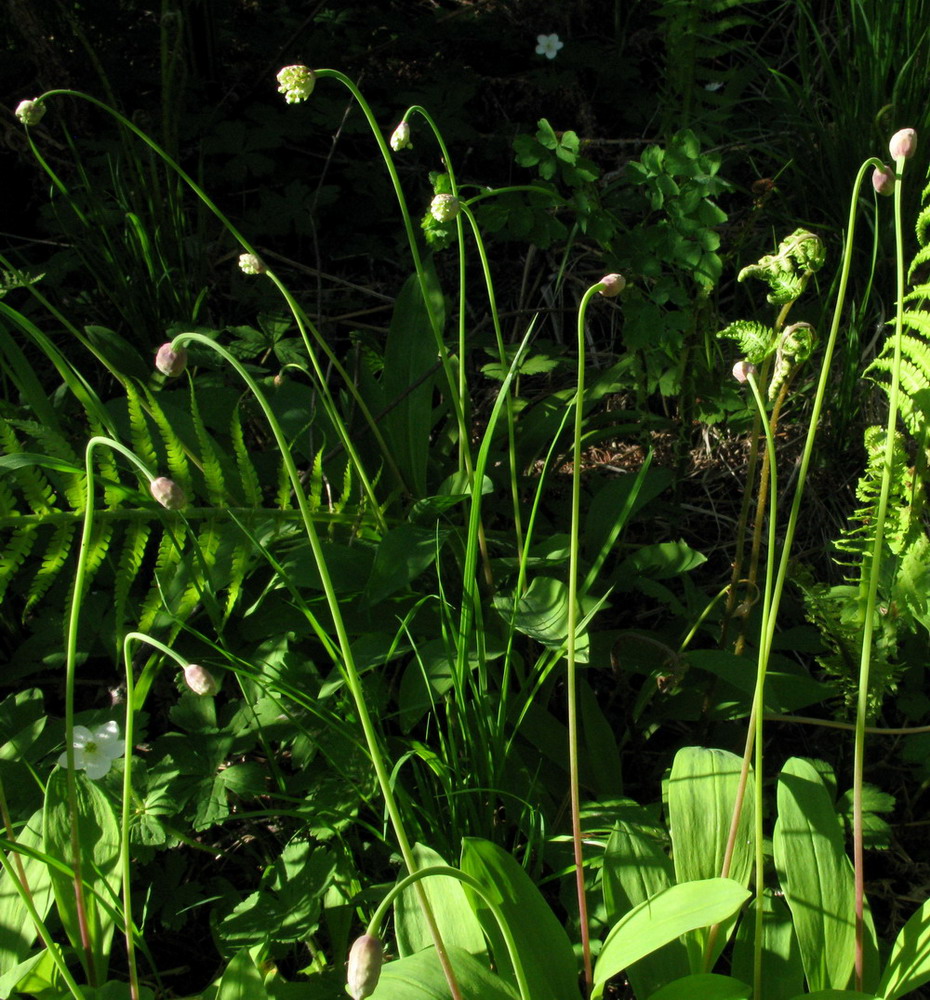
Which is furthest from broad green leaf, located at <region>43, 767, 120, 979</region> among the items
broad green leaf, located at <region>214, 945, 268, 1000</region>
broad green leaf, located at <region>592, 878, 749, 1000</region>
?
broad green leaf, located at <region>592, 878, 749, 1000</region>

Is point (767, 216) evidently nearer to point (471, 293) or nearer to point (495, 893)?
point (471, 293)

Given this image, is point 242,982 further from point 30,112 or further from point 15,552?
point 30,112

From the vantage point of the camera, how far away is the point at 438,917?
116 cm

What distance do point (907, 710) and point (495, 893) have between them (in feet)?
2.53

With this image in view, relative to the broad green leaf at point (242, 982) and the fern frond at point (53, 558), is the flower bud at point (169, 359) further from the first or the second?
the broad green leaf at point (242, 982)

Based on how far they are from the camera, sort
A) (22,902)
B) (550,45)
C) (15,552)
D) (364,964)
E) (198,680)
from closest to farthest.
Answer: (364,964), (198,680), (22,902), (15,552), (550,45)

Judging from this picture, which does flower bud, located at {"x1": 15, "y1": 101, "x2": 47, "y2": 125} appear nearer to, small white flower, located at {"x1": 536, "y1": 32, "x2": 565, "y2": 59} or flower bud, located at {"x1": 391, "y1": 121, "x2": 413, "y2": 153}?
flower bud, located at {"x1": 391, "y1": 121, "x2": 413, "y2": 153}

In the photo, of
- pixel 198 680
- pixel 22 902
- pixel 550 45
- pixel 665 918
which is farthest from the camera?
pixel 550 45

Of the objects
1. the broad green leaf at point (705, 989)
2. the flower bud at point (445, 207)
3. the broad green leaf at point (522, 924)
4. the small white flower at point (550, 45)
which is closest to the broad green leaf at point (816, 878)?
the broad green leaf at point (705, 989)

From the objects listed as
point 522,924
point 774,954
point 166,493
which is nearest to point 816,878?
point 774,954

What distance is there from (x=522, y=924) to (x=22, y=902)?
2.20 feet

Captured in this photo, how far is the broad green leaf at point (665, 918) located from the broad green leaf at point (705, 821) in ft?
0.38

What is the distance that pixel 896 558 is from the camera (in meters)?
1.41

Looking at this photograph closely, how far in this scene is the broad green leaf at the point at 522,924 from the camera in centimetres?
110
